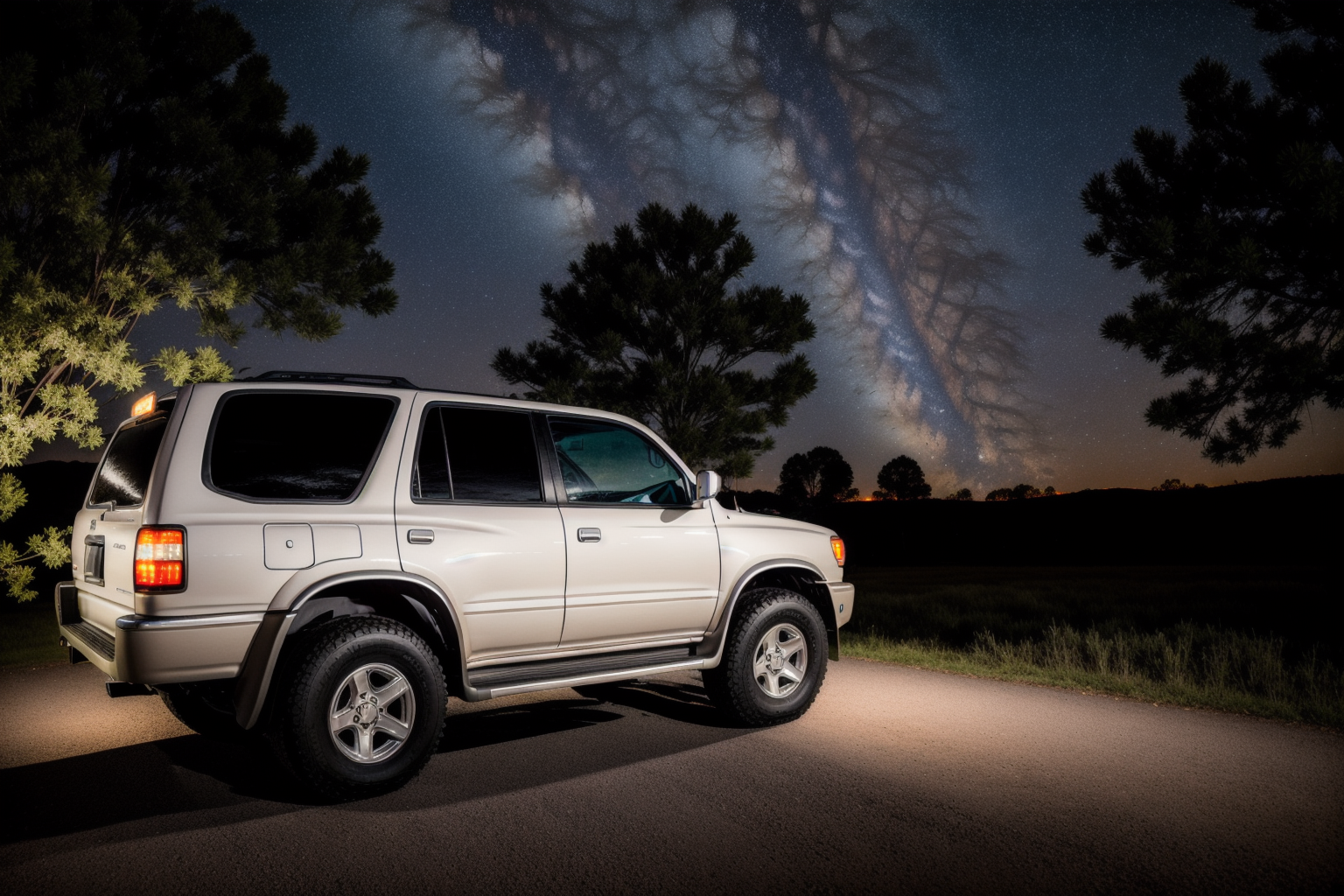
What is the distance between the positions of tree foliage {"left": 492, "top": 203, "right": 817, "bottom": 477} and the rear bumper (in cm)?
2147

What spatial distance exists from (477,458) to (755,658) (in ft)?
7.98

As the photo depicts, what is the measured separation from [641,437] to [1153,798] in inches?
143

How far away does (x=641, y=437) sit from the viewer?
5996mm

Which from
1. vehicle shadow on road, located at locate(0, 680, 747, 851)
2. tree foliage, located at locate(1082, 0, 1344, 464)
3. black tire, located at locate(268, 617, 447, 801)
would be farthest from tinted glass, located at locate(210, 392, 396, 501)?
Result: tree foliage, located at locate(1082, 0, 1344, 464)

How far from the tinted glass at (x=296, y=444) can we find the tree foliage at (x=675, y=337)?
20.7 metres

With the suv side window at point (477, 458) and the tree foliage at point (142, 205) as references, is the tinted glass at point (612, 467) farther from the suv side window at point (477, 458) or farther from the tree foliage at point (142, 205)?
the tree foliage at point (142, 205)

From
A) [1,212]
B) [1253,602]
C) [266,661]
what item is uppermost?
[1,212]

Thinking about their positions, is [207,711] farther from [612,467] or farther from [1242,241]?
[1242,241]

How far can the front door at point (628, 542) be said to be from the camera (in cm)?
523

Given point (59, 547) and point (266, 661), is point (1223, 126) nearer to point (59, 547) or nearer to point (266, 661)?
point (266, 661)

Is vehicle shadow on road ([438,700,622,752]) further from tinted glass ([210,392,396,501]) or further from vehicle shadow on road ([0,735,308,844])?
tinted glass ([210,392,396,501])

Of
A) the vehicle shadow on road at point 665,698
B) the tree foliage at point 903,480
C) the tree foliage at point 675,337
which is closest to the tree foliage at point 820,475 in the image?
the tree foliage at point 903,480

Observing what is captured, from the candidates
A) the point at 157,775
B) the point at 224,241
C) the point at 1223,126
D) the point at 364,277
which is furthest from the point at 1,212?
the point at 1223,126

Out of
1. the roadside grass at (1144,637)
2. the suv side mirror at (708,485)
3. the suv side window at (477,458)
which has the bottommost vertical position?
the roadside grass at (1144,637)
